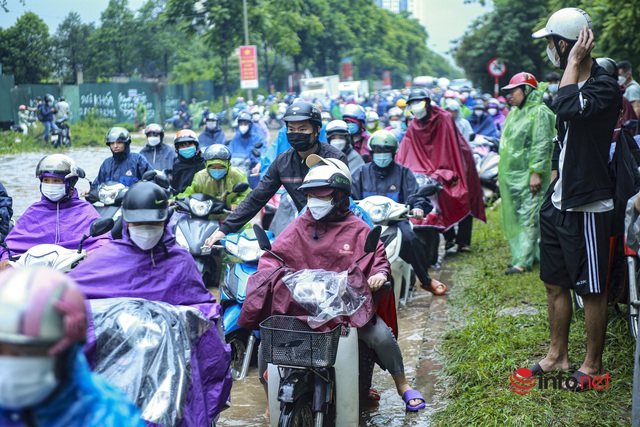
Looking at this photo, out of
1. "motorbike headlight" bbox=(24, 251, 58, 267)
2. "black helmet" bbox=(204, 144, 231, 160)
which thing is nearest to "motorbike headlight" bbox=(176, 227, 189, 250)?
"black helmet" bbox=(204, 144, 231, 160)

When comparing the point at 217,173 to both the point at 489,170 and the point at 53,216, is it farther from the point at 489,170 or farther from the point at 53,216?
the point at 489,170

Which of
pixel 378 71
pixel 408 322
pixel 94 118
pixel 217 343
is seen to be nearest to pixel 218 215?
pixel 408 322

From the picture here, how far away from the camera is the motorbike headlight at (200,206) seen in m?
8.59

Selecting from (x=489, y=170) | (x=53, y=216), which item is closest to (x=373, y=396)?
(x=53, y=216)

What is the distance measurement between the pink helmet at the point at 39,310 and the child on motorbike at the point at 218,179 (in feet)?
22.5

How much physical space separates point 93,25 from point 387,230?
77.2 feet

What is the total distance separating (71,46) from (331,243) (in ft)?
76.1

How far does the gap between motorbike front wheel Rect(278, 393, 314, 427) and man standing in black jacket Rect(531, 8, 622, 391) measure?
1695mm

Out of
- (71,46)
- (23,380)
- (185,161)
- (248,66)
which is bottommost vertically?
(185,161)

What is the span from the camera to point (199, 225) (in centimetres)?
859

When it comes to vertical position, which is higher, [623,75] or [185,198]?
[623,75]

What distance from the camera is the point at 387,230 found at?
7.61m

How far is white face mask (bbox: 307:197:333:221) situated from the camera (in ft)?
16.2

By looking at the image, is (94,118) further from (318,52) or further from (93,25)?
(318,52)
